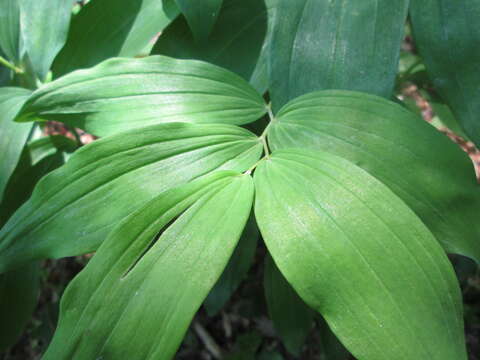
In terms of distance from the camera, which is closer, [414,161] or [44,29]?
[414,161]

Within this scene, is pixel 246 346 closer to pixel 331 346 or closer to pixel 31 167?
pixel 331 346

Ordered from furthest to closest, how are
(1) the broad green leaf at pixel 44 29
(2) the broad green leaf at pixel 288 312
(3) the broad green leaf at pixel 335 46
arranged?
(2) the broad green leaf at pixel 288 312 → (1) the broad green leaf at pixel 44 29 → (3) the broad green leaf at pixel 335 46

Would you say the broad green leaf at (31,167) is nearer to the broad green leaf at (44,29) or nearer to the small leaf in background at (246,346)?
the broad green leaf at (44,29)

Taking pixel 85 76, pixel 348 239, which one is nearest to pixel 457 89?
pixel 348 239

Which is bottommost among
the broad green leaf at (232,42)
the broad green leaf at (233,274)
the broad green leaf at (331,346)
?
the broad green leaf at (331,346)

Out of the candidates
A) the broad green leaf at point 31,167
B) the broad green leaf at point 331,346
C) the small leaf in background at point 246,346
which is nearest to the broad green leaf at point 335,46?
the broad green leaf at point 331,346

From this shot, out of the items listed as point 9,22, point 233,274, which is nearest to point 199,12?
point 9,22

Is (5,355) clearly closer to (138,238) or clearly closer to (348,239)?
(138,238)
